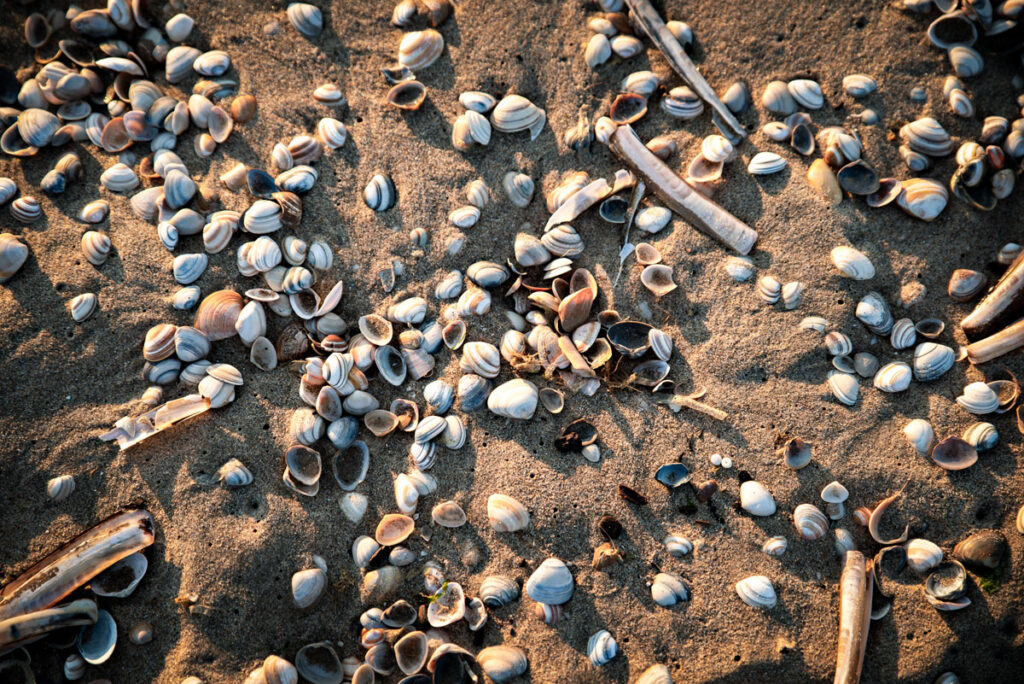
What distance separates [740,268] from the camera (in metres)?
2.78

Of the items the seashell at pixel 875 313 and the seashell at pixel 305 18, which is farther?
the seashell at pixel 305 18

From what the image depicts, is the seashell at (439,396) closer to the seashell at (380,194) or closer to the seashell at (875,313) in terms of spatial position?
the seashell at (380,194)

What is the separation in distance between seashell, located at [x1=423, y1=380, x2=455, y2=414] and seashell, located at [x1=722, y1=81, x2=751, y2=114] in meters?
2.01

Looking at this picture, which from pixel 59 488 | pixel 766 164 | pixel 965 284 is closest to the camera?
pixel 59 488

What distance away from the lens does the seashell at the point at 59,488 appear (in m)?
2.62

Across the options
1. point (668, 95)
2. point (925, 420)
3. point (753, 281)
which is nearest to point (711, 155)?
point (668, 95)

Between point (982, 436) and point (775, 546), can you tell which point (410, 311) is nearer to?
point (775, 546)

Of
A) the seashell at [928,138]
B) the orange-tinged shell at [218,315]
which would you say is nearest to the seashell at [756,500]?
the seashell at [928,138]

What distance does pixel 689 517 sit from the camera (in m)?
2.63

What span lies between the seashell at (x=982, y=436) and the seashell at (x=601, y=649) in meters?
1.85

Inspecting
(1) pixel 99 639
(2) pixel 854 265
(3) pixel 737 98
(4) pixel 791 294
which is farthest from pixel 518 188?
(1) pixel 99 639

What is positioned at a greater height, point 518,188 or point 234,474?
point 518,188

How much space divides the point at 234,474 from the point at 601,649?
1816 mm

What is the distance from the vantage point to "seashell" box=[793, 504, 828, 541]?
257 centimetres
